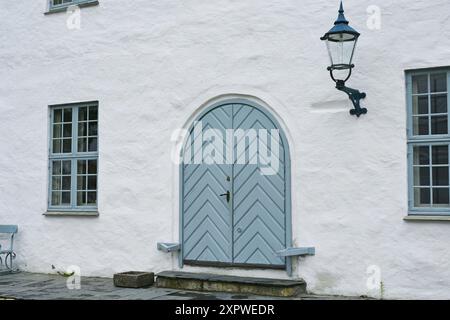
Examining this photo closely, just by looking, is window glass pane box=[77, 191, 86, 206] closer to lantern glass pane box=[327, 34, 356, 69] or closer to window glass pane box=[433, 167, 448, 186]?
lantern glass pane box=[327, 34, 356, 69]

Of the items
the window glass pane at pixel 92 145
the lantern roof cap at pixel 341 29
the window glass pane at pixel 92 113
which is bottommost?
the window glass pane at pixel 92 145

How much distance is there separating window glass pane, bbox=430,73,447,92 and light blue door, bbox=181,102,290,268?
201cm

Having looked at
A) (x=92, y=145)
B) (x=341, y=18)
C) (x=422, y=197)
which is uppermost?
(x=341, y=18)

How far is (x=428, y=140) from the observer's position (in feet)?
24.0

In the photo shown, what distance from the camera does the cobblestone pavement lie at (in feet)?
25.0

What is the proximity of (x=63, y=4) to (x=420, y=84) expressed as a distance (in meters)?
6.02

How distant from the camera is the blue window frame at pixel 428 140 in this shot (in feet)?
23.8

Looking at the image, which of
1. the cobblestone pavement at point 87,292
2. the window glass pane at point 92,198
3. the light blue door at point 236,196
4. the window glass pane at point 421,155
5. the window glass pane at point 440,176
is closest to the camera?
the window glass pane at point 440,176

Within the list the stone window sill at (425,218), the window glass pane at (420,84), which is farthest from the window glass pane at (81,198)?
the window glass pane at (420,84)

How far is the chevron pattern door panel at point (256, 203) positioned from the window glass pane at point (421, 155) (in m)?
1.70

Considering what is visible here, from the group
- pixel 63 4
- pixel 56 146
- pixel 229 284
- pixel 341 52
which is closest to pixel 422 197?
pixel 341 52

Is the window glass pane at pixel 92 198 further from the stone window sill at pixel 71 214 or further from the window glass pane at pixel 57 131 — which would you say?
the window glass pane at pixel 57 131

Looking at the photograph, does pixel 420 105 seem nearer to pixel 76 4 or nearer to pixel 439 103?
pixel 439 103

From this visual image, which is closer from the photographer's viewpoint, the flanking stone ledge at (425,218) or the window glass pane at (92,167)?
the flanking stone ledge at (425,218)
